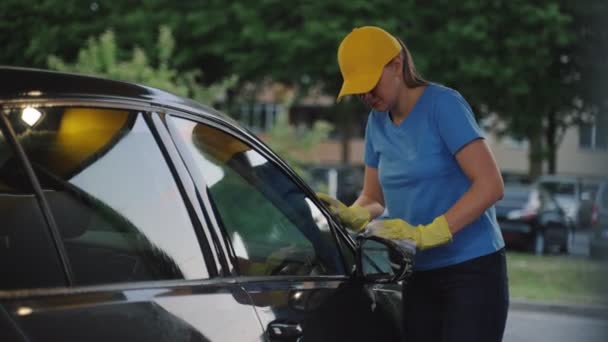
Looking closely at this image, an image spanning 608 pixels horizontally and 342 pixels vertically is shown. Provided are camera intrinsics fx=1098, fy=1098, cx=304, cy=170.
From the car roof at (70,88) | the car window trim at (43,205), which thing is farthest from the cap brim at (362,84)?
the car window trim at (43,205)

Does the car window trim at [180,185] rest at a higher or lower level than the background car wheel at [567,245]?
lower

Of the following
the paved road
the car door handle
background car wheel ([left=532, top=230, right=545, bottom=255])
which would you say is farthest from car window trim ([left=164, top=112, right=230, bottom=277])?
background car wheel ([left=532, top=230, right=545, bottom=255])

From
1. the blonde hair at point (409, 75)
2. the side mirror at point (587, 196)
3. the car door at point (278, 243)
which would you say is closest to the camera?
the car door at point (278, 243)

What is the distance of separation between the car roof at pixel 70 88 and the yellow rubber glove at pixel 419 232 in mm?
733

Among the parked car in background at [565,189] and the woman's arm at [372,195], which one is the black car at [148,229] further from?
the parked car in background at [565,189]

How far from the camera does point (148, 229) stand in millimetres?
2367

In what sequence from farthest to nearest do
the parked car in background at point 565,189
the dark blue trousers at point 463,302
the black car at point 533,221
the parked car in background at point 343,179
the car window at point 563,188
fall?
the car window at point 563,188 < the parked car in background at point 565,189 < the parked car in background at point 343,179 < the black car at point 533,221 < the dark blue trousers at point 463,302

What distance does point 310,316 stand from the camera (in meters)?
2.72

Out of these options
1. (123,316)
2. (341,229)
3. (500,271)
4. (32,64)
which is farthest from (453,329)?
(32,64)

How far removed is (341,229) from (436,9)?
63.5ft

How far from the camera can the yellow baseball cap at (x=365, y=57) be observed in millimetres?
3186

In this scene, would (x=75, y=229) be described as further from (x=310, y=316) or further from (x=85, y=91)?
(x=310, y=316)

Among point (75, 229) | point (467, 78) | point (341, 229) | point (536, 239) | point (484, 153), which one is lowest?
point (75, 229)

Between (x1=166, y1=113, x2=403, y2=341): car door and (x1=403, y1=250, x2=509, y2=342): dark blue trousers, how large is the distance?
105 millimetres
